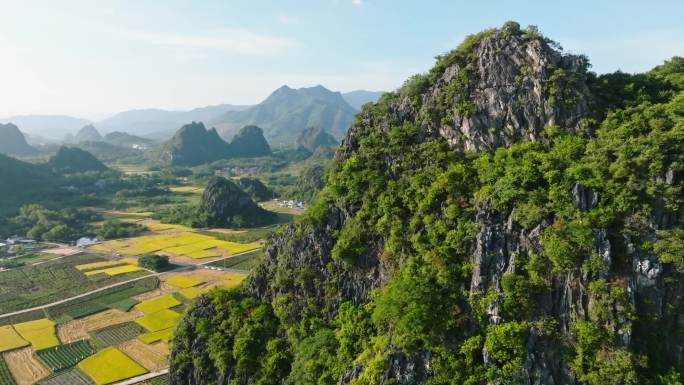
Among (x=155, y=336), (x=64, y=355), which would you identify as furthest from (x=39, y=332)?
(x=155, y=336)

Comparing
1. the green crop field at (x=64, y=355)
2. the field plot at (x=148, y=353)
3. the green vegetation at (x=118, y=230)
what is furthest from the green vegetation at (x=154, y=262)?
the green vegetation at (x=118, y=230)

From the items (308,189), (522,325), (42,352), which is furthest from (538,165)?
(308,189)

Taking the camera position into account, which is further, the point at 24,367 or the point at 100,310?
the point at 100,310

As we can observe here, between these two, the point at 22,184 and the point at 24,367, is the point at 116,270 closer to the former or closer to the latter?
the point at 24,367

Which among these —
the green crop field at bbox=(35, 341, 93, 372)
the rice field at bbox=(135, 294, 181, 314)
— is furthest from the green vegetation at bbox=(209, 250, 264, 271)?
the green crop field at bbox=(35, 341, 93, 372)

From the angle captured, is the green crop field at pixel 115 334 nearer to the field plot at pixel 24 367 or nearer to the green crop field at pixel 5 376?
the field plot at pixel 24 367

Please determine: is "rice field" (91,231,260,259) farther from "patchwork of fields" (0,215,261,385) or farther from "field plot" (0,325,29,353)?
"field plot" (0,325,29,353)
